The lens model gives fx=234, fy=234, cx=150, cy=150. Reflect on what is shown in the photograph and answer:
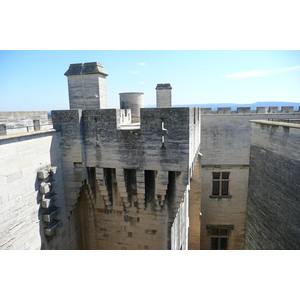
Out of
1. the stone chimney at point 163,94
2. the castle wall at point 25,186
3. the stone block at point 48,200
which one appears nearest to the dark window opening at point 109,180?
the castle wall at point 25,186

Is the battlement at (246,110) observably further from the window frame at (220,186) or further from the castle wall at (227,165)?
the window frame at (220,186)

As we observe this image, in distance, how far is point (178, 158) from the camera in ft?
18.9

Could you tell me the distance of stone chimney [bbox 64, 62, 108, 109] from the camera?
973cm

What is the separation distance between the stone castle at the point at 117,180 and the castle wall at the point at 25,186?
2cm

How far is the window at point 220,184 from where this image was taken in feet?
43.4

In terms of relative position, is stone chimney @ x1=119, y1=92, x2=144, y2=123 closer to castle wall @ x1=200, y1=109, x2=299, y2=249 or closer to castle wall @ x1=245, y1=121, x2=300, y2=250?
castle wall @ x1=200, y1=109, x2=299, y2=249

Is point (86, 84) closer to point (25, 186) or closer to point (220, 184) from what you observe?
point (25, 186)

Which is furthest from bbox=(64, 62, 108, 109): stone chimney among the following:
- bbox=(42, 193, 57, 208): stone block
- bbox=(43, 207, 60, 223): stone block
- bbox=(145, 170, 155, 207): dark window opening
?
bbox=(43, 207, 60, 223): stone block

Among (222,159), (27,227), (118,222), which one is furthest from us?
(222,159)

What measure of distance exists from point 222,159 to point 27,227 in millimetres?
10220

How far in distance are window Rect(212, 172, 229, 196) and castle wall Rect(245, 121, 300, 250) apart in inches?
146

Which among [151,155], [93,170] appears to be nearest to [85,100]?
[93,170]

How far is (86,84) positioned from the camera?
388 inches

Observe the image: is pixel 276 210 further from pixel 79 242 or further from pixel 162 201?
pixel 79 242
